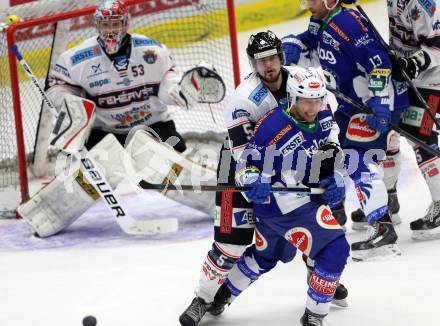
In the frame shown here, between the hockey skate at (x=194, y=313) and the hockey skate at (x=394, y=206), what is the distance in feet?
5.04

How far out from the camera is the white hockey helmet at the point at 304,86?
318 centimetres

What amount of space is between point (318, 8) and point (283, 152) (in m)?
1.15

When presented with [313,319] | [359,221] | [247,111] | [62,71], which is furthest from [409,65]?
[62,71]

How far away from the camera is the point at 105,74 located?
193 inches

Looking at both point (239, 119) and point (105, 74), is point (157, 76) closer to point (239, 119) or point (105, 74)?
point (105, 74)

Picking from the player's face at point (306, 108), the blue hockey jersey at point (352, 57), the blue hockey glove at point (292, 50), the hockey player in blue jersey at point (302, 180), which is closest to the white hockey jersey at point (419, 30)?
the blue hockey jersey at point (352, 57)

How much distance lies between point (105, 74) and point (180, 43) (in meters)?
1.53

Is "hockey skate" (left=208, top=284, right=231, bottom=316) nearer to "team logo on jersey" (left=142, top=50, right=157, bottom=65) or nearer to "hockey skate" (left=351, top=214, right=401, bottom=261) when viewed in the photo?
"hockey skate" (left=351, top=214, right=401, bottom=261)

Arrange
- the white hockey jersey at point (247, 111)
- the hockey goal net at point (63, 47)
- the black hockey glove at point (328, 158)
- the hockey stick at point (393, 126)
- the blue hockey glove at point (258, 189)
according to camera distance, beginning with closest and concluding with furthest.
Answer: the blue hockey glove at point (258, 189) → the black hockey glove at point (328, 158) → the white hockey jersey at point (247, 111) → the hockey stick at point (393, 126) → the hockey goal net at point (63, 47)

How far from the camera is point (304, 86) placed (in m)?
3.19

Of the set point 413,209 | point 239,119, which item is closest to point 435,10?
point 413,209

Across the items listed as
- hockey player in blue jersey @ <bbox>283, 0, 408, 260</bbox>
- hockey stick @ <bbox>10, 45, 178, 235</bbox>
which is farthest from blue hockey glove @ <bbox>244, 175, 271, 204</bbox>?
hockey stick @ <bbox>10, 45, 178, 235</bbox>

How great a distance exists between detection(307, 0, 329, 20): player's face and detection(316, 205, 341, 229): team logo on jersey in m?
1.24

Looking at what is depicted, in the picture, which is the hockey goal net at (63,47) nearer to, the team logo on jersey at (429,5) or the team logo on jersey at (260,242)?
the team logo on jersey at (429,5)
